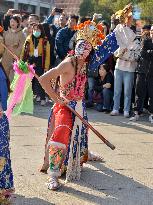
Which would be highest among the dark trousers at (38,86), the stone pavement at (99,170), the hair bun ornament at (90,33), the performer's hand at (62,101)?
the hair bun ornament at (90,33)

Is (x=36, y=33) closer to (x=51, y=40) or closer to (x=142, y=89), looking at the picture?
(x=51, y=40)

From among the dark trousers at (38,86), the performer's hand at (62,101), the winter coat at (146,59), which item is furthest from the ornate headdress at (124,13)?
the performer's hand at (62,101)

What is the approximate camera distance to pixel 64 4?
62562 millimetres

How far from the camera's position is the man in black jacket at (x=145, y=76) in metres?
8.67

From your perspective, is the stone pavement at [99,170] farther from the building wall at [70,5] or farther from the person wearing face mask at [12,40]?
the building wall at [70,5]

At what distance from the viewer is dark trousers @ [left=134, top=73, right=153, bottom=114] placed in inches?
352

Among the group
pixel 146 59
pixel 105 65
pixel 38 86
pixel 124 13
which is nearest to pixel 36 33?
pixel 38 86

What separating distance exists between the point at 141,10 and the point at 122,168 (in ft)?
75.7

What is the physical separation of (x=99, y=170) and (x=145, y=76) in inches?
143

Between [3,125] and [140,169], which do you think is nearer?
[3,125]

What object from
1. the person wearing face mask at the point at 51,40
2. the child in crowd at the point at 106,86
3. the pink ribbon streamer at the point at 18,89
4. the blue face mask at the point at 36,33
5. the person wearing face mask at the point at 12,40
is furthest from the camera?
the person wearing face mask at the point at 51,40

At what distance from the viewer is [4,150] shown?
4.40 metres

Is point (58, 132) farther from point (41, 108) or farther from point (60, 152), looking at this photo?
point (41, 108)

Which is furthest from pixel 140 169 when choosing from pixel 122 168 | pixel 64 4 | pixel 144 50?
pixel 64 4
